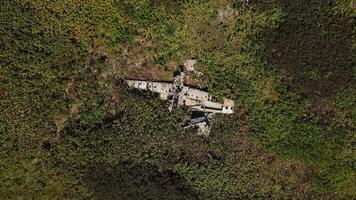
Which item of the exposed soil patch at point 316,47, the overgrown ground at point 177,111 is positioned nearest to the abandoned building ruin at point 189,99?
the overgrown ground at point 177,111

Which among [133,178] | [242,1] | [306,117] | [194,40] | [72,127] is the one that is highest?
[242,1]

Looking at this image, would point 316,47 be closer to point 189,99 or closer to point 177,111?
point 189,99

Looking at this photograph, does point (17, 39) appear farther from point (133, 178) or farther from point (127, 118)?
point (133, 178)

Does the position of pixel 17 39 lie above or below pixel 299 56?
below

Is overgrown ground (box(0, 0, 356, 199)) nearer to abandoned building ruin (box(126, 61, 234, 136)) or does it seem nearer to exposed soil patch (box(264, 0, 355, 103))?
exposed soil patch (box(264, 0, 355, 103))

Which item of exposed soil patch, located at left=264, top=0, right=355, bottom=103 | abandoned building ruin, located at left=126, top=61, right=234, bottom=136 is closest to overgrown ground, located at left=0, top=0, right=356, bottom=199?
exposed soil patch, located at left=264, top=0, right=355, bottom=103

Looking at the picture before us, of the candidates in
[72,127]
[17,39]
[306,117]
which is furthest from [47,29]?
[306,117]
